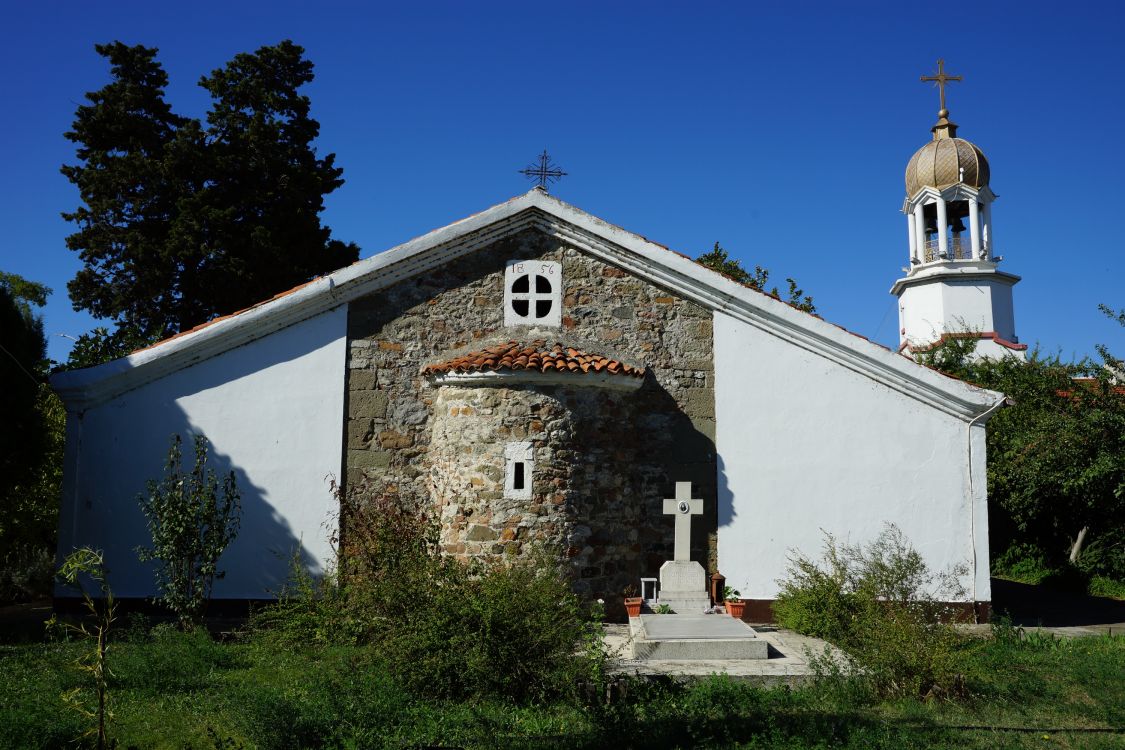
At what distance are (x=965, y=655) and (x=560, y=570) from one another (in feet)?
14.5

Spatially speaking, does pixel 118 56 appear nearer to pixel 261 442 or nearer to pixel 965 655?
pixel 261 442

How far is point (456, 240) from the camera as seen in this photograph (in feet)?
36.4

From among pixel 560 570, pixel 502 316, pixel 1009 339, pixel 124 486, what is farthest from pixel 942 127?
pixel 124 486

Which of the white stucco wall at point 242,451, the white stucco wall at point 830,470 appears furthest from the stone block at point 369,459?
the white stucco wall at point 830,470

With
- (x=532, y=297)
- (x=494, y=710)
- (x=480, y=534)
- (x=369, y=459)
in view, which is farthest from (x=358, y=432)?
(x=494, y=710)

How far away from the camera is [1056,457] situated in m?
12.9

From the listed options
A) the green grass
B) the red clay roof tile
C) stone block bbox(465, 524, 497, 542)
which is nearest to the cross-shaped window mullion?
the red clay roof tile

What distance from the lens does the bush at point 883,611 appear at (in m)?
7.04

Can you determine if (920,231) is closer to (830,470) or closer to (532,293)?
(830,470)

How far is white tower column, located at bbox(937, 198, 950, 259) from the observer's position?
92.5 feet

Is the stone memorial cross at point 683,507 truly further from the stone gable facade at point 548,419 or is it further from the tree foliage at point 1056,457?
the tree foliage at point 1056,457

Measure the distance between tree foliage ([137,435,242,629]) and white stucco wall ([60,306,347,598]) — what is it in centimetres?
41

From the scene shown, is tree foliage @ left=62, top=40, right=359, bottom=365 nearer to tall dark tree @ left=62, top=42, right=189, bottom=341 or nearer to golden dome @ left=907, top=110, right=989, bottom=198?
tall dark tree @ left=62, top=42, right=189, bottom=341

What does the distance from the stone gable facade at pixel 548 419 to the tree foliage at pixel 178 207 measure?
32.7ft
